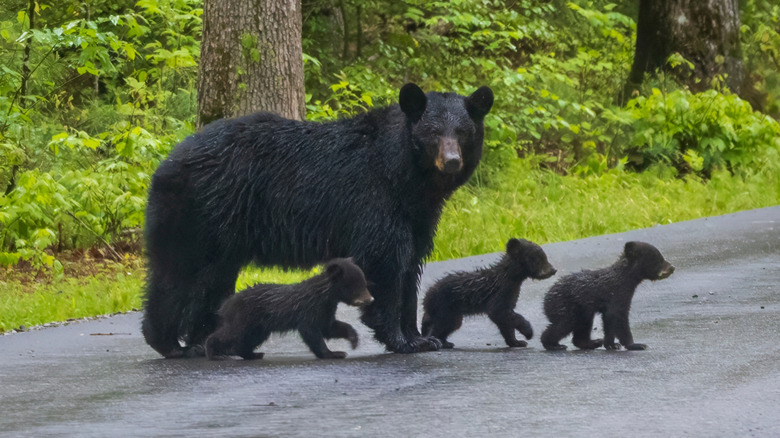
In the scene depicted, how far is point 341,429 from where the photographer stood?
4777 mm

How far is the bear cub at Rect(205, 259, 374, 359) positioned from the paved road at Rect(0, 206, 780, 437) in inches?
6.3

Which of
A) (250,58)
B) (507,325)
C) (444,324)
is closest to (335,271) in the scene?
(444,324)

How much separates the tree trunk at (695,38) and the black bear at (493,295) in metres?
12.4

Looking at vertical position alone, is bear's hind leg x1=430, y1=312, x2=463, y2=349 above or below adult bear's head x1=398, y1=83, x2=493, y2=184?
below

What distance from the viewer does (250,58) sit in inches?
412

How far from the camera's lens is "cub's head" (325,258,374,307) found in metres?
6.30

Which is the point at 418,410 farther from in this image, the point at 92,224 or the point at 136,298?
the point at 92,224

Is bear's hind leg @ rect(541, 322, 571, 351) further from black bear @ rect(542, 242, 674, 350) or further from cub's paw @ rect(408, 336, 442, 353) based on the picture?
cub's paw @ rect(408, 336, 442, 353)

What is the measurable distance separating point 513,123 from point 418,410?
11669 millimetres

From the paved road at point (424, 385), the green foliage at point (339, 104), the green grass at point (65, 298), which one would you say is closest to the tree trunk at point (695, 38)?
the green foliage at point (339, 104)

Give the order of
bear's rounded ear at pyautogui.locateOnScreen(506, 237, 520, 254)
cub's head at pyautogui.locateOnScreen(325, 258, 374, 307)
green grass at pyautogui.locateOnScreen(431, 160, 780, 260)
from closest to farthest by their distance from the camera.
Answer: cub's head at pyautogui.locateOnScreen(325, 258, 374, 307), bear's rounded ear at pyautogui.locateOnScreen(506, 237, 520, 254), green grass at pyautogui.locateOnScreen(431, 160, 780, 260)

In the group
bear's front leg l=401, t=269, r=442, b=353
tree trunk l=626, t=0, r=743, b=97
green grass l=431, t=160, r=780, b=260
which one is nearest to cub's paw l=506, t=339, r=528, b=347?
bear's front leg l=401, t=269, r=442, b=353

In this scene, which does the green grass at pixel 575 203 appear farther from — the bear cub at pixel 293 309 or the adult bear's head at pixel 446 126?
the bear cub at pixel 293 309

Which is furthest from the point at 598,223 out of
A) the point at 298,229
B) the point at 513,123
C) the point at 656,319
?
the point at 298,229
